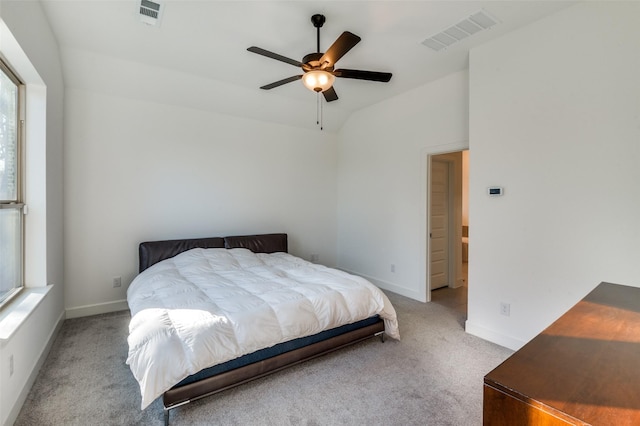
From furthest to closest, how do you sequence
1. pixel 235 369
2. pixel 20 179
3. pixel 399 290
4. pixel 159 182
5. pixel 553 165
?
→ pixel 399 290, pixel 159 182, pixel 553 165, pixel 20 179, pixel 235 369

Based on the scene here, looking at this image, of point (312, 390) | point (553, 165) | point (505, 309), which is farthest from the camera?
point (505, 309)

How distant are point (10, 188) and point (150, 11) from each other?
1.83m

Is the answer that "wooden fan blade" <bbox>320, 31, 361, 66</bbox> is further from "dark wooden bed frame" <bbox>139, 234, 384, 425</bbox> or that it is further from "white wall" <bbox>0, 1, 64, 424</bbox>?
"dark wooden bed frame" <bbox>139, 234, 384, 425</bbox>

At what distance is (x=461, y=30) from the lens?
2.86 m

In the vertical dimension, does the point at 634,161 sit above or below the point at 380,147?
below

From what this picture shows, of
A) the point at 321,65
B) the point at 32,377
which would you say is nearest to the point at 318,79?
the point at 321,65

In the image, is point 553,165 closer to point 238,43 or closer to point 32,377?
point 238,43

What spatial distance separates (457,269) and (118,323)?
4.85m

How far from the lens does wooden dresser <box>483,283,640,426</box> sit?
0.74 meters

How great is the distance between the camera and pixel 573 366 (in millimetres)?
924

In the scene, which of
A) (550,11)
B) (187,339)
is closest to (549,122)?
(550,11)

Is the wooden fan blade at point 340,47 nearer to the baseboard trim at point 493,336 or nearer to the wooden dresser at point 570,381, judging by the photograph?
the wooden dresser at point 570,381

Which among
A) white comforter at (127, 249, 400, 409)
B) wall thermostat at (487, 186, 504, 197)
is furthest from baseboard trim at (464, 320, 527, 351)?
wall thermostat at (487, 186, 504, 197)

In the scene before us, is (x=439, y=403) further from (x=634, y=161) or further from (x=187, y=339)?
(x=634, y=161)
